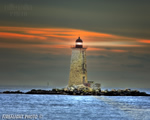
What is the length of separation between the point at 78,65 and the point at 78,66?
12cm

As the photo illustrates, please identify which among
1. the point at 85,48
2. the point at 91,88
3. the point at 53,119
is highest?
the point at 85,48

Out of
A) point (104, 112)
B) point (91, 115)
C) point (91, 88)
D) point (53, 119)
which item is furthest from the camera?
point (91, 88)

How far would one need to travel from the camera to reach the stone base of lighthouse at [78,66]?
62.0m

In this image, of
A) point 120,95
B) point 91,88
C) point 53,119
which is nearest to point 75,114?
point 53,119

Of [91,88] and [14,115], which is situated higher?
[91,88]

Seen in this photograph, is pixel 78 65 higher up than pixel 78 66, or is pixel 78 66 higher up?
pixel 78 65

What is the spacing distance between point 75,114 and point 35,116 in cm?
372

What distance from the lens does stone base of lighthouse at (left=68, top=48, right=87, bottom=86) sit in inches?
2440

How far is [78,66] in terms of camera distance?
62.0 meters

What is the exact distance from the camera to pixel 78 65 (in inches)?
2440

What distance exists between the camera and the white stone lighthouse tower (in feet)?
203

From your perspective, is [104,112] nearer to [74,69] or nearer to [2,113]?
[2,113]

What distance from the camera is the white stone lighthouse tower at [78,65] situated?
62.0 meters

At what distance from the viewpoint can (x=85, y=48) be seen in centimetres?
6244
